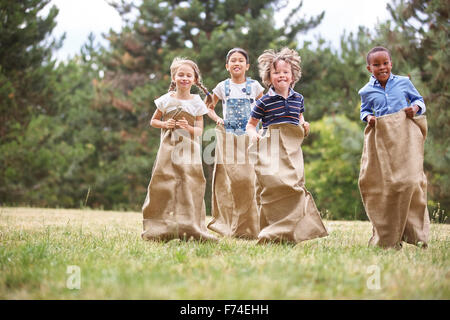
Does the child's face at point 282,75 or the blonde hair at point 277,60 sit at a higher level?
the blonde hair at point 277,60

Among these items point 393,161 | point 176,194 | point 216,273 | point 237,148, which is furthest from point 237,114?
point 216,273

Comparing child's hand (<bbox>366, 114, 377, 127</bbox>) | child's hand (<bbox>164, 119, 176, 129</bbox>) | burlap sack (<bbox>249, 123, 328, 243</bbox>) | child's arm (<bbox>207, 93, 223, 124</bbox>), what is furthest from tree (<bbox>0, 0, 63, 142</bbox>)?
child's hand (<bbox>366, 114, 377, 127</bbox>)

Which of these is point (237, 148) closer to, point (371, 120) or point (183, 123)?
point (183, 123)

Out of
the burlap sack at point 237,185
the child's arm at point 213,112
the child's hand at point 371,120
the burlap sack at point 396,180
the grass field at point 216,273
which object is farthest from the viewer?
the burlap sack at point 237,185

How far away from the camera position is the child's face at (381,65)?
3.91 m

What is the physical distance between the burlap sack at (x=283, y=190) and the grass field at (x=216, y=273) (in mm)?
454

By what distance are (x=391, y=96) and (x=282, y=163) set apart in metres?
1.17

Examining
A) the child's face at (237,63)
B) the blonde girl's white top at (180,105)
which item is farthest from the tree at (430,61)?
the blonde girl's white top at (180,105)

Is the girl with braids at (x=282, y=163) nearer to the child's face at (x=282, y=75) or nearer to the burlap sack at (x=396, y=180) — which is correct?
the child's face at (x=282, y=75)

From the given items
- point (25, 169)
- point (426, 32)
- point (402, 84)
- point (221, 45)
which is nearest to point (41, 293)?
point (402, 84)

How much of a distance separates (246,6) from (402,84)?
44.6 feet

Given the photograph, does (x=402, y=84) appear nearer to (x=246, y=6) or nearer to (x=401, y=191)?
(x=401, y=191)

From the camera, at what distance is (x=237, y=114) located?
5129 mm

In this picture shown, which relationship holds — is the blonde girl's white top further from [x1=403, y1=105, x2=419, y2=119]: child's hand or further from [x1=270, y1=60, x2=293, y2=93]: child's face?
[x1=403, y1=105, x2=419, y2=119]: child's hand
